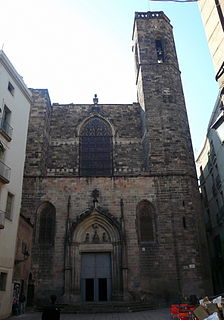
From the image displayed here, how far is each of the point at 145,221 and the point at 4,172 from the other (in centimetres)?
830

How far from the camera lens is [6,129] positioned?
13492 mm

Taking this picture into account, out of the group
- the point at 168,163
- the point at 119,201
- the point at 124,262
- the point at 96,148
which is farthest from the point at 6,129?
the point at 168,163

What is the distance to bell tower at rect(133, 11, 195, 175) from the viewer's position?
18.8m

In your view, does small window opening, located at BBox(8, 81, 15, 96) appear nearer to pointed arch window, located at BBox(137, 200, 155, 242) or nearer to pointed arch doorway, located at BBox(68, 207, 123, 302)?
pointed arch doorway, located at BBox(68, 207, 123, 302)

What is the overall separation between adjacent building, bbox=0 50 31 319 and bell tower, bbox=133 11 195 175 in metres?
7.96

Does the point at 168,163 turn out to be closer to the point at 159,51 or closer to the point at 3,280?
the point at 159,51

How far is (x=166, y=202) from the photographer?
17.3m

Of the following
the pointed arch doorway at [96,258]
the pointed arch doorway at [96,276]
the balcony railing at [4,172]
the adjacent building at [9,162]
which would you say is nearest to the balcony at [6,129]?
the adjacent building at [9,162]

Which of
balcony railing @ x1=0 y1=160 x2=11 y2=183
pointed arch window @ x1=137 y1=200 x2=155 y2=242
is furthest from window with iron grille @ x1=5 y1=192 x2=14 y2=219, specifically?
pointed arch window @ x1=137 y1=200 x2=155 y2=242

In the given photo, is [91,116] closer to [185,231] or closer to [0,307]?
[185,231]

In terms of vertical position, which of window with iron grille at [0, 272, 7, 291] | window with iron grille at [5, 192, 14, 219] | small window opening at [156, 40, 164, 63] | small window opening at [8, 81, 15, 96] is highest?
small window opening at [156, 40, 164, 63]

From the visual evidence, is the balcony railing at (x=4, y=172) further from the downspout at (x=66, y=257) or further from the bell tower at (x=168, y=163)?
the bell tower at (x=168, y=163)

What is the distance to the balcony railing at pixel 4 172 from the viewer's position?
40.1 ft

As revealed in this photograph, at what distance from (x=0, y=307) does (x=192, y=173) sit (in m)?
12.4
